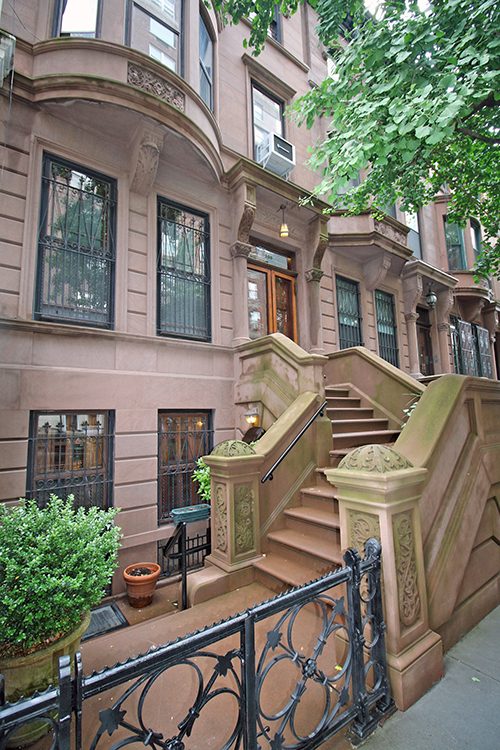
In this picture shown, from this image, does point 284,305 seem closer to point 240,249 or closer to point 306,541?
point 240,249

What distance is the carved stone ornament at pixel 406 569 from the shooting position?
2625mm

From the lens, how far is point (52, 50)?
533 centimetres

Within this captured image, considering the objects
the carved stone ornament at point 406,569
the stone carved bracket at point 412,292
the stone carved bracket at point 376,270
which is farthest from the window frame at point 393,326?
the carved stone ornament at point 406,569

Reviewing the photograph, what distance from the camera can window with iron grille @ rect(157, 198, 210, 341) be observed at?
266 inches

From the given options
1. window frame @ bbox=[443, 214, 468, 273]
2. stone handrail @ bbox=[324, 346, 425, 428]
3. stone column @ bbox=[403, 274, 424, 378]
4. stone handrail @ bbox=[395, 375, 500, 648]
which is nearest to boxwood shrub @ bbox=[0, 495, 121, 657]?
stone handrail @ bbox=[395, 375, 500, 648]

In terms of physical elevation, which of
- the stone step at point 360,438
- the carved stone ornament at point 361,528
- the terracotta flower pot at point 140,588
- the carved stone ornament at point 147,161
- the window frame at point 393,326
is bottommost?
the terracotta flower pot at point 140,588

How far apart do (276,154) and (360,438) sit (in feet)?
22.1

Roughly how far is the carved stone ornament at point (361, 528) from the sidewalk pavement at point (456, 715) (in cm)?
105

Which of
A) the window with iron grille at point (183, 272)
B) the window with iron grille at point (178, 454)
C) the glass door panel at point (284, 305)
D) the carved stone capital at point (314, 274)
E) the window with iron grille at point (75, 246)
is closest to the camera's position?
the window with iron grille at point (75, 246)

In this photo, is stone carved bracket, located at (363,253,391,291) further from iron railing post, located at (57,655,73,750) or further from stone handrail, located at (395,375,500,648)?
iron railing post, located at (57,655,73,750)

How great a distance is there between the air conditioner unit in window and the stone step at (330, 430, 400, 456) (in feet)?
21.5

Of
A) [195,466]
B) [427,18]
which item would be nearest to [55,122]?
[427,18]

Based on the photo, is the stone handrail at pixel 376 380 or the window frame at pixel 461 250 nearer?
the stone handrail at pixel 376 380

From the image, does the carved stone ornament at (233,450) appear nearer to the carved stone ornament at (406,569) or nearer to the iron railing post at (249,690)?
the carved stone ornament at (406,569)
